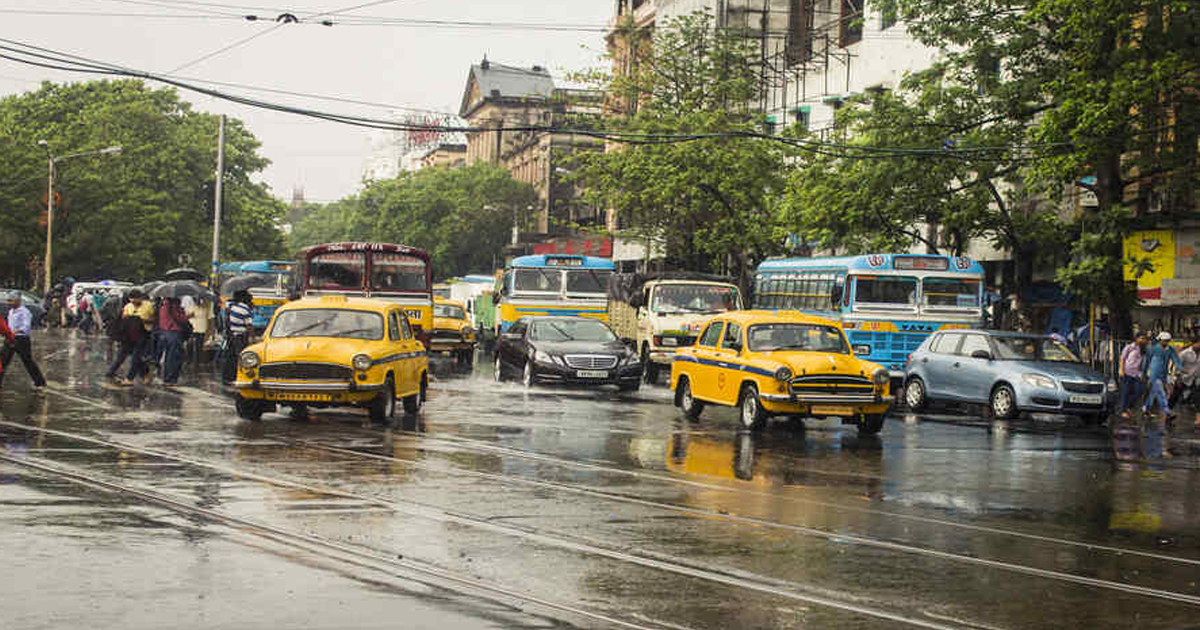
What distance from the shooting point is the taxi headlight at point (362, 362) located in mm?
18812

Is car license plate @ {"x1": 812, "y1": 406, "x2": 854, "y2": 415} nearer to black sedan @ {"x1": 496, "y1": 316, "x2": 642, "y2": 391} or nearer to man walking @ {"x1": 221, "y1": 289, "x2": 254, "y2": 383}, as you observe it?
black sedan @ {"x1": 496, "y1": 316, "x2": 642, "y2": 391}

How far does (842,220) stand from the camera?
109ft

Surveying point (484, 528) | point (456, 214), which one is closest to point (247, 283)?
point (484, 528)

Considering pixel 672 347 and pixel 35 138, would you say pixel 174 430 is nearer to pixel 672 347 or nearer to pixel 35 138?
pixel 672 347

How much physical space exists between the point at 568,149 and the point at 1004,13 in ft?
225

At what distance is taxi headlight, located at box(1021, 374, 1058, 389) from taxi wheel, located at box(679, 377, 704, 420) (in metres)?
5.56

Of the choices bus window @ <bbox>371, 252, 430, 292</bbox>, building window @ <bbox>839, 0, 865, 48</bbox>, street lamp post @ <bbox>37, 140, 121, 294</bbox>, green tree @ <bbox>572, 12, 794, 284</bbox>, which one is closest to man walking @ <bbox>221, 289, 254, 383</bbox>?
bus window @ <bbox>371, 252, 430, 292</bbox>

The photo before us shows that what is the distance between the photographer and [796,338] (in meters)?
21.3

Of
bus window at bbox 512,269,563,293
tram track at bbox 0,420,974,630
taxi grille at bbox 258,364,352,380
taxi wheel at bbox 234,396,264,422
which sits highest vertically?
bus window at bbox 512,269,563,293

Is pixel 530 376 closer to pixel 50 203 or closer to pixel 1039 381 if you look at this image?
pixel 1039 381

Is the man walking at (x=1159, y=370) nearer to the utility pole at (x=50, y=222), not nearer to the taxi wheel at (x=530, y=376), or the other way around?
the taxi wheel at (x=530, y=376)

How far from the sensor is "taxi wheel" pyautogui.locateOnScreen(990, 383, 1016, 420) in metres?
24.7

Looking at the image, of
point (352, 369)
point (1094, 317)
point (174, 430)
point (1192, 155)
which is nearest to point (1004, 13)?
point (1192, 155)

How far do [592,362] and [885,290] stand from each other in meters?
6.20
